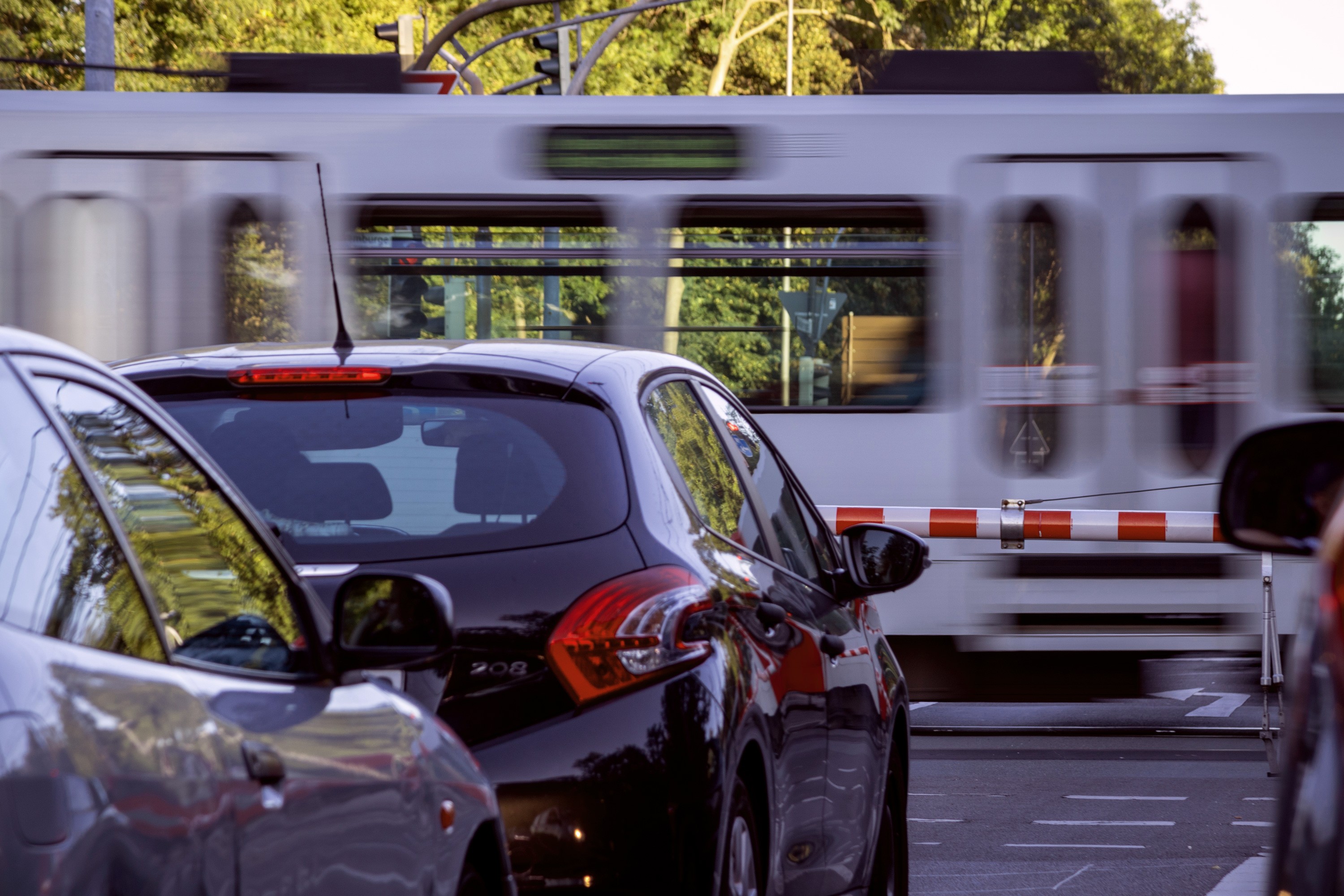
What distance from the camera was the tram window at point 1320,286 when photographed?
1061cm

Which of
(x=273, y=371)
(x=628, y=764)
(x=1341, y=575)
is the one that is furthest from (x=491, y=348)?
(x=1341, y=575)

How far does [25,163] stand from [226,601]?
8798 millimetres

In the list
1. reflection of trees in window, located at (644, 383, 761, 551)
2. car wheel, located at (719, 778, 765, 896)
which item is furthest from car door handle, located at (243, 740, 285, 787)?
reflection of trees in window, located at (644, 383, 761, 551)

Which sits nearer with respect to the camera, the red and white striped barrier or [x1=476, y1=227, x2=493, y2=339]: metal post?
the red and white striped barrier

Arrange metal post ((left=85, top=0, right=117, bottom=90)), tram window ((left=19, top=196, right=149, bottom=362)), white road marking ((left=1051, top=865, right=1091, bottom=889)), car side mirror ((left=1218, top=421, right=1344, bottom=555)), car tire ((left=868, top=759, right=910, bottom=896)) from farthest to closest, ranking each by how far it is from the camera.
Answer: metal post ((left=85, top=0, right=117, bottom=90)) < tram window ((left=19, top=196, right=149, bottom=362)) < white road marking ((left=1051, top=865, right=1091, bottom=889)) < car tire ((left=868, top=759, right=910, bottom=896)) < car side mirror ((left=1218, top=421, right=1344, bottom=555))

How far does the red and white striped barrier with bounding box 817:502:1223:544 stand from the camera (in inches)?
410

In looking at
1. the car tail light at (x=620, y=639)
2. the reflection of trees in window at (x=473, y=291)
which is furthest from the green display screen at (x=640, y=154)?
the car tail light at (x=620, y=639)

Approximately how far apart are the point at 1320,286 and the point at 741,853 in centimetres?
754

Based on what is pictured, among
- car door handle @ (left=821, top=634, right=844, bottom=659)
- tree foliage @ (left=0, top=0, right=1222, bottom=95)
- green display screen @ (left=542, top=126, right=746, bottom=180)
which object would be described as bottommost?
car door handle @ (left=821, top=634, right=844, bottom=659)

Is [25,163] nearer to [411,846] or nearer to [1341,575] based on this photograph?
[411,846]

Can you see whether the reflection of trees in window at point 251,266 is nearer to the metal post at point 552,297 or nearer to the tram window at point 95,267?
the tram window at point 95,267

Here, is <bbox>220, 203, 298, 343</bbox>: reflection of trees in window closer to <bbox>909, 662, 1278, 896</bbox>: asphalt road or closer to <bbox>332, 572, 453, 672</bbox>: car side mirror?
<bbox>909, 662, 1278, 896</bbox>: asphalt road

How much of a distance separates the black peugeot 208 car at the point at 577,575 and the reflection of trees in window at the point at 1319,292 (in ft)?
21.3

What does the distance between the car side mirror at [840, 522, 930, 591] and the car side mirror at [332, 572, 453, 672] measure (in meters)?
2.58
